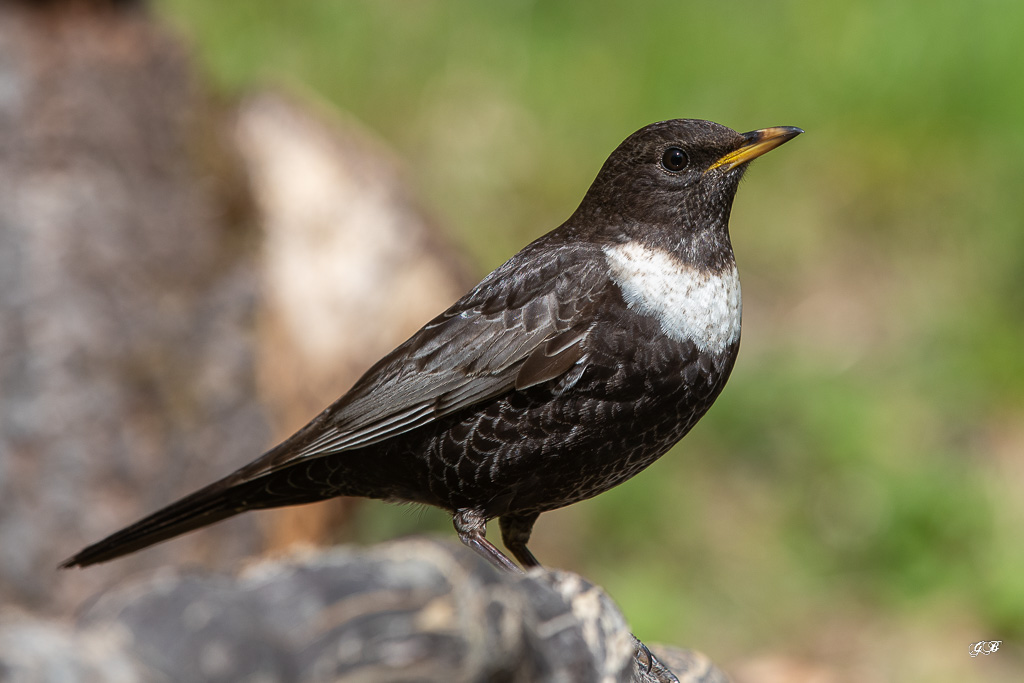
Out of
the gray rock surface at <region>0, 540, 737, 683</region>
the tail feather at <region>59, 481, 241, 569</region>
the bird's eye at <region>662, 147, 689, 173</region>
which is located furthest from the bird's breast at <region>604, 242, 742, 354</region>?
the tail feather at <region>59, 481, 241, 569</region>

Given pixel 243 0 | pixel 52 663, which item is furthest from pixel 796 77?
pixel 52 663

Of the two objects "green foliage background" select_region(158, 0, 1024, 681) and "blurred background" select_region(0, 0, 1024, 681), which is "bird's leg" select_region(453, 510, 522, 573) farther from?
"green foliage background" select_region(158, 0, 1024, 681)

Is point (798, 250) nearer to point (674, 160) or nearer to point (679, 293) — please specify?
point (674, 160)

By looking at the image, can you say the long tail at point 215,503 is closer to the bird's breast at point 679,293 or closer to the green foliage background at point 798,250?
the bird's breast at point 679,293

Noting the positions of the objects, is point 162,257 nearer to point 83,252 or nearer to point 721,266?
point 83,252

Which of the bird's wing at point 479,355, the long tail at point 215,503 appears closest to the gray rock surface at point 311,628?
the bird's wing at point 479,355

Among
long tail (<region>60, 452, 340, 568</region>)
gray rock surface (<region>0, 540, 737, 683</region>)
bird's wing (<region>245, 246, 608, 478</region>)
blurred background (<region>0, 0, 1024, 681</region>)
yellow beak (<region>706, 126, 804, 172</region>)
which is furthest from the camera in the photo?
blurred background (<region>0, 0, 1024, 681</region>)
